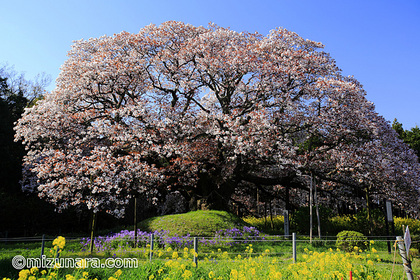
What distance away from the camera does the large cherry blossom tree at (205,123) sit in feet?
58.0

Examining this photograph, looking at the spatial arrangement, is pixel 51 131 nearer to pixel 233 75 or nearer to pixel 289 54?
pixel 233 75

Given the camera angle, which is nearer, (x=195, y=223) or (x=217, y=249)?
(x=217, y=249)

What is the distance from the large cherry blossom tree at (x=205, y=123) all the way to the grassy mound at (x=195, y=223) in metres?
1.97

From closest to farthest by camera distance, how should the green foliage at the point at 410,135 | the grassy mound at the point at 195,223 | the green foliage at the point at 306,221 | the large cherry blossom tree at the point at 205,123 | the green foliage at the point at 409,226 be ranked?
the grassy mound at the point at 195,223
the large cherry blossom tree at the point at 205,123
the green foliage at the point at 306,221
the green foliage at the point at 409,226
the green foliage at the point at 410,135

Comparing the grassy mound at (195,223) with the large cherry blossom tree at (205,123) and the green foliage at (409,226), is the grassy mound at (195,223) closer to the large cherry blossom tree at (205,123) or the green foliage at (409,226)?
the large cherry blossom tree at (205,123)

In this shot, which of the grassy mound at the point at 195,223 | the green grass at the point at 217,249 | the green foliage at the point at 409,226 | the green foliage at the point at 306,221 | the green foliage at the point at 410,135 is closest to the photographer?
the green grass at the point at 217,249

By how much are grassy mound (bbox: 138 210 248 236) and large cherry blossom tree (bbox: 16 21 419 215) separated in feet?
6.48

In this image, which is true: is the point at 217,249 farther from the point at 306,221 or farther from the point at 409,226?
the point at 409,226

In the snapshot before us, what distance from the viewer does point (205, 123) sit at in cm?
2042

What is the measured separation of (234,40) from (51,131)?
1251 cm

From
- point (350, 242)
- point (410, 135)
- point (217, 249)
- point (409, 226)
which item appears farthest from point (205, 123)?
point (410, 135)

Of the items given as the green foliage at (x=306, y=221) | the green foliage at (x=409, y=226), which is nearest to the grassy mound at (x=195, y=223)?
the green foliage at (x=306, y=221)

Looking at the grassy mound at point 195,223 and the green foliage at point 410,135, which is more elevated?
the green foliage at point 410,135

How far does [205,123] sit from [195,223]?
705 centimetres
